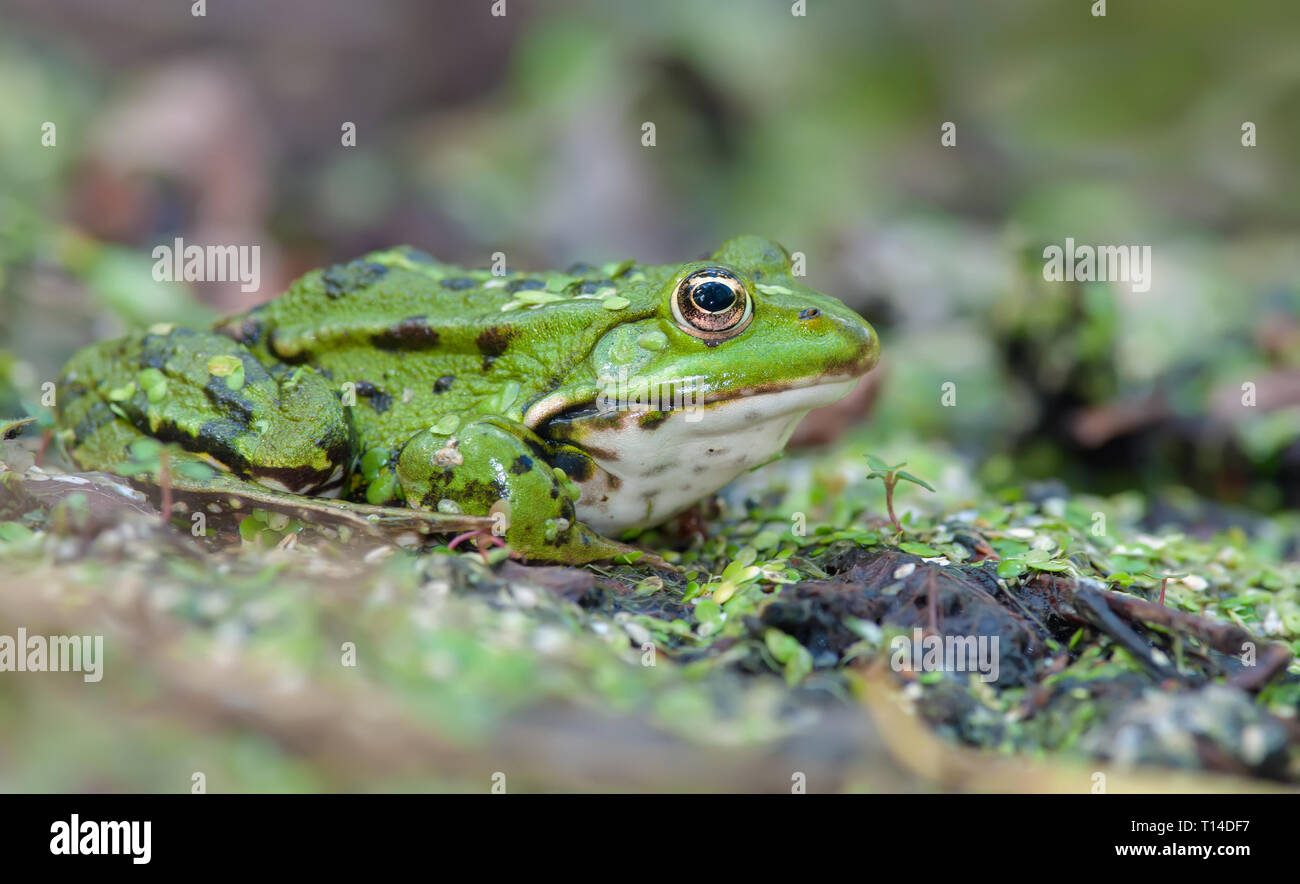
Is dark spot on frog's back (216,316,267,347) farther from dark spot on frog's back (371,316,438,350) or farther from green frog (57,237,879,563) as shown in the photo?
dark spot on frog's back (371,316,438,350)

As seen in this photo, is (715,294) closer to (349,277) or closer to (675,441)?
(675,441)

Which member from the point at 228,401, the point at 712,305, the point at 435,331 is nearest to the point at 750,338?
the point at 712,305

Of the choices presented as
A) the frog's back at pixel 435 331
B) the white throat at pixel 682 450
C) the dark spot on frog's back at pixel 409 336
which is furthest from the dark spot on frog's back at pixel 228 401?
the white throat at pixel 682 450

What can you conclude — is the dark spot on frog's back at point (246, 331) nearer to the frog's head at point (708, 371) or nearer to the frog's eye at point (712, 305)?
the frog's head at point (708, 371)

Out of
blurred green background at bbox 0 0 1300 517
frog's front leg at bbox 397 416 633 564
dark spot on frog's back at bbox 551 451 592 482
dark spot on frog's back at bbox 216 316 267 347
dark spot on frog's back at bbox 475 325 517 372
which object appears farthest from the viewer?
blurred green background at bbox 0 0 1300 517

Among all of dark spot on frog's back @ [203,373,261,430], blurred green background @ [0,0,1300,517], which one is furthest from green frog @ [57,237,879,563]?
blurred green background @ [0,0,1300,517]
